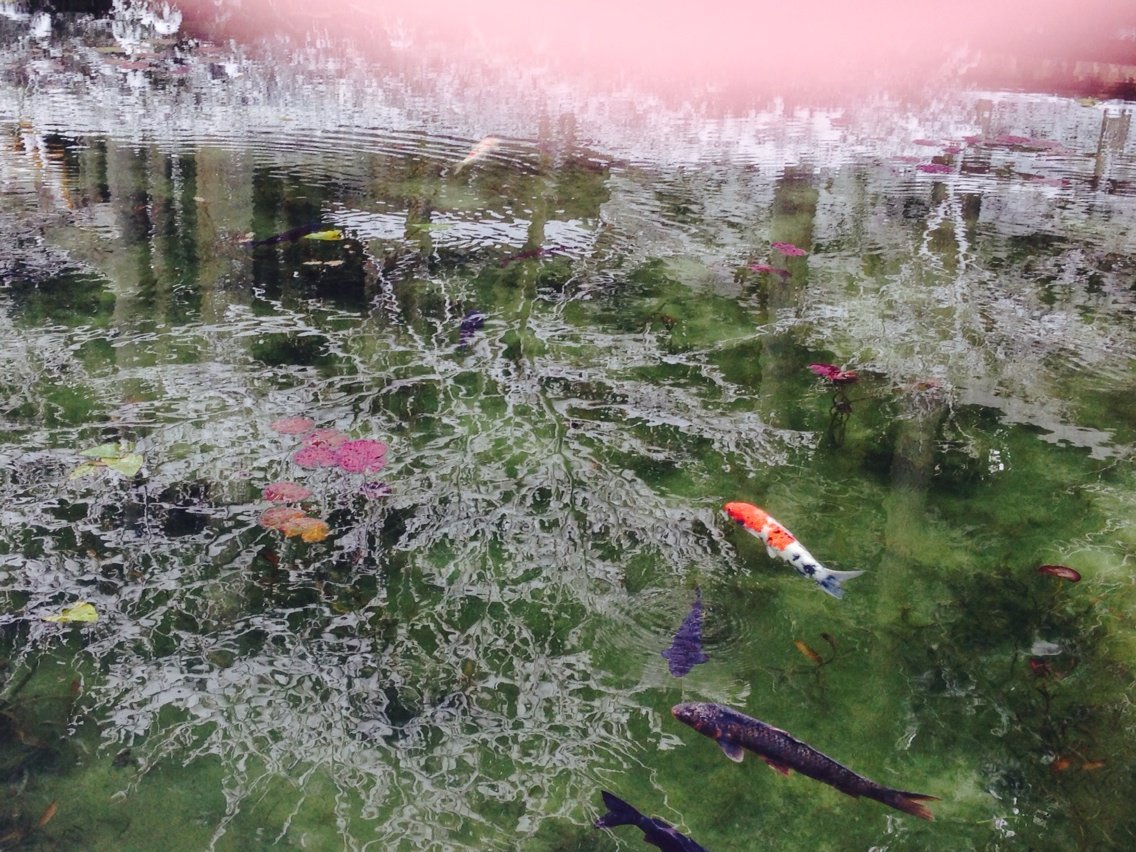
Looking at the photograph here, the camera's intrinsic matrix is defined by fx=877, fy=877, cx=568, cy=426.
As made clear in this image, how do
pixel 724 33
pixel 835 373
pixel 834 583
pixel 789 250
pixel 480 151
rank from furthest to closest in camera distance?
1. pixel 724 33
2. pixel 480 151
3. pixel 789 250
4. pixel 835 373
5. pixel 834 583

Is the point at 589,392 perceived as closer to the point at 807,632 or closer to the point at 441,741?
the point at 807,632

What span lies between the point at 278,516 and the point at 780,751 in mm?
1132

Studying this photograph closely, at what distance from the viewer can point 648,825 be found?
1362 mm

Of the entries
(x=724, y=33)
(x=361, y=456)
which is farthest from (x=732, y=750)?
(x=724, y=33)

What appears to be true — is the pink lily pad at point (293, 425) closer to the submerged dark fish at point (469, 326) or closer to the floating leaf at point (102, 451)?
the floating leaf at point (102, 451)

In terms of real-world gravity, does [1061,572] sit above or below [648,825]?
above

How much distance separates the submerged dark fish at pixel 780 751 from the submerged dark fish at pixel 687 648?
0.35 feet

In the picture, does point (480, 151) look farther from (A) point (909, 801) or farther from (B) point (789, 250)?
(A) point (909, 801)

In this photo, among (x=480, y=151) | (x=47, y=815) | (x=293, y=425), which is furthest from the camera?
(x=480, y=151)

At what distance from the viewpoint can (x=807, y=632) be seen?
5.64 ft

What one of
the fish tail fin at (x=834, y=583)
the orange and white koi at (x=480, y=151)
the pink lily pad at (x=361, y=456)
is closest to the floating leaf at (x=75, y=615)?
the pink lily pad at (x=361, y=456)

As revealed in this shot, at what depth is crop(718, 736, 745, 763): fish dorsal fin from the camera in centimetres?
147

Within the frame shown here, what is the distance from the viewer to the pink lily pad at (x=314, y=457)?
81.4 inches

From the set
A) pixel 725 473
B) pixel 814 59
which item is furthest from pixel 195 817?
pixel 814 59
